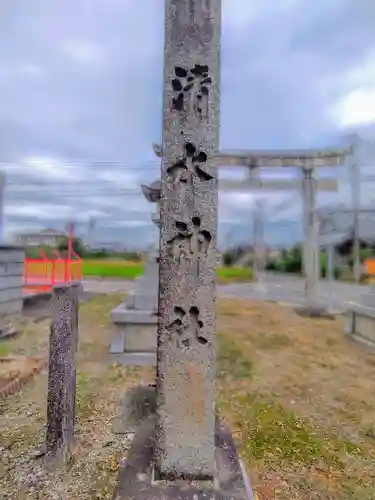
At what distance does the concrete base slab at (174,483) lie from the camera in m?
1.65

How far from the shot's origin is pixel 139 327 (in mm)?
5742

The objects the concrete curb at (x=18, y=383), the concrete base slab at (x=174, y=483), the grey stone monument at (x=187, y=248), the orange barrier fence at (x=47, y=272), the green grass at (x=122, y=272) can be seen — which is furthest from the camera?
the green grass at (x=122, y=272)

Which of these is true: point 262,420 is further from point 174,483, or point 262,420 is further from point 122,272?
point 122,272

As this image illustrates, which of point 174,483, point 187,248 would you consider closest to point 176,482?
point 174,483

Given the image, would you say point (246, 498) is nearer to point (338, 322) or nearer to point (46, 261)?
point (338, 322)

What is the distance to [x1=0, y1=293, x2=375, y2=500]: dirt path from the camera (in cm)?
275

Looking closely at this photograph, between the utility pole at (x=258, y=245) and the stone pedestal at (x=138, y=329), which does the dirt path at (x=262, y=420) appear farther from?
the utility pole at (x=258, y=245)

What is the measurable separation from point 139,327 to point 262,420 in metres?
2.42

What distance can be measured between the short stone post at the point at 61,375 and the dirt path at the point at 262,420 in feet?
0.57

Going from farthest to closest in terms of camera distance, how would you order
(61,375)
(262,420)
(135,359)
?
(135,359) → (262,420) → (61,375)

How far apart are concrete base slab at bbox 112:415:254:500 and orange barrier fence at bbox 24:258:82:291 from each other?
8.72m

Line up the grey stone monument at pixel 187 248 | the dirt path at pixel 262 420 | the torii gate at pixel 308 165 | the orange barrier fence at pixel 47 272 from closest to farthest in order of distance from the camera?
the grey stone monument at pixel 187 248, the dirt path at pixel 262 420, the torii gate at pixel 308 165, the orange barrier fence at pixel 47 272

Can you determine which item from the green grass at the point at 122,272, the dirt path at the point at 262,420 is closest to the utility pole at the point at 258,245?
the green grass at the point at 122,272

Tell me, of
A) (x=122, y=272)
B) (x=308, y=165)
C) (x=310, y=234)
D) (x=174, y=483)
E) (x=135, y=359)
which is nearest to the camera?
(x=174, y=483)
